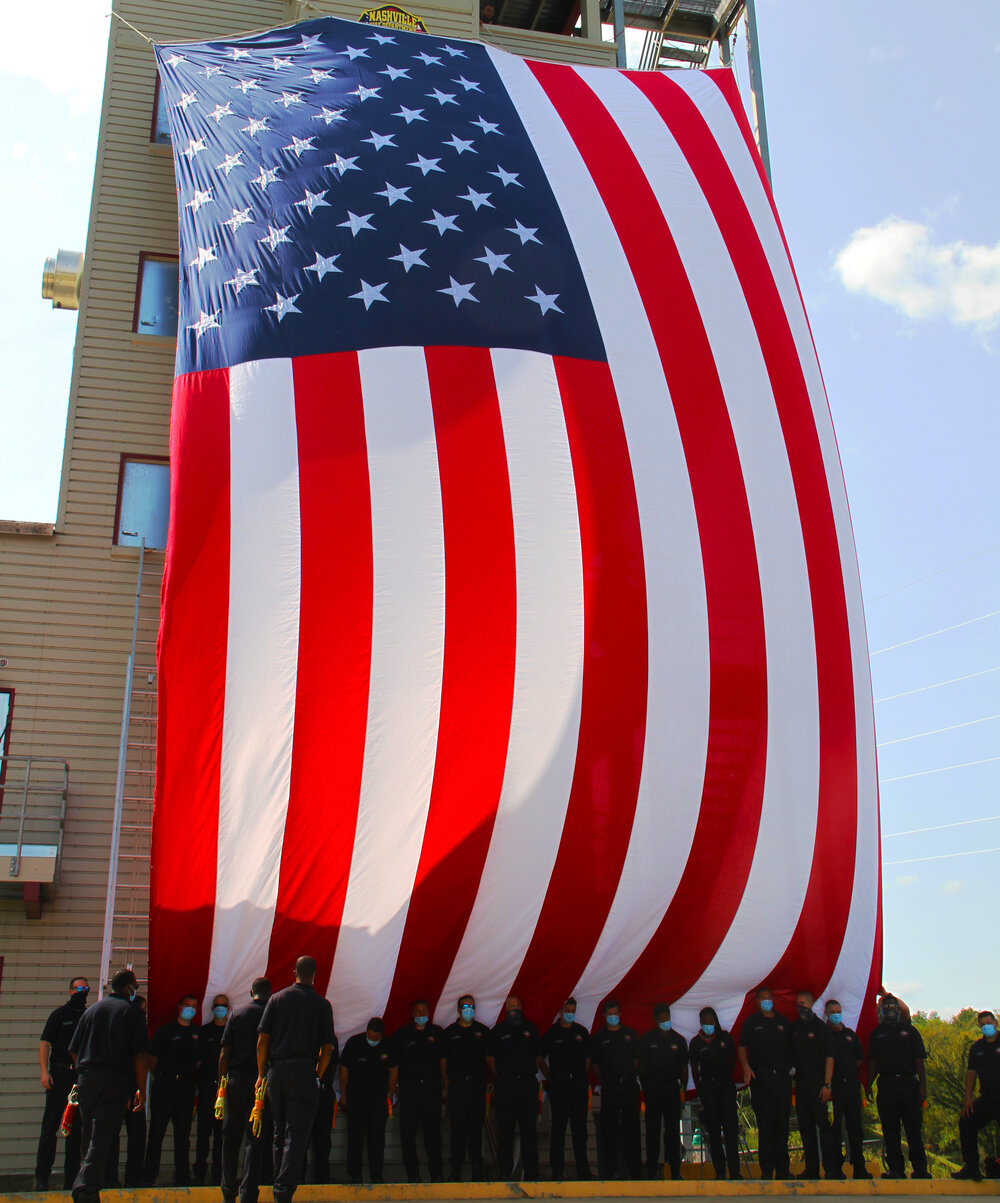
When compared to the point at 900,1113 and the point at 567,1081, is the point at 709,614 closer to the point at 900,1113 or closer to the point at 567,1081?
the point at 567,1081

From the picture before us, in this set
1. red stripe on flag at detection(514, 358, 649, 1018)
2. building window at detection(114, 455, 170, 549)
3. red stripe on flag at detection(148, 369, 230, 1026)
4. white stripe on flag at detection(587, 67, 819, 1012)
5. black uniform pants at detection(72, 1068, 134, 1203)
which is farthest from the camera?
building window at detection(114, 455, 170, 549)

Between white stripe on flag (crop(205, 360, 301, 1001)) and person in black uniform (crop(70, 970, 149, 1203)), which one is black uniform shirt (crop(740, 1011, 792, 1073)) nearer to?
white stripe on flag (crop(205, 360, 301, 1001))

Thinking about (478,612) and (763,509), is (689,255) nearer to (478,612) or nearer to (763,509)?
(763,509)

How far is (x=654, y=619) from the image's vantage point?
11.4 meters

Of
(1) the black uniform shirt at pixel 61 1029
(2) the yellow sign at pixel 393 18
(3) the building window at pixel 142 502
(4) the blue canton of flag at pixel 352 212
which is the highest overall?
(2) the yellow sign at pixel 393 18

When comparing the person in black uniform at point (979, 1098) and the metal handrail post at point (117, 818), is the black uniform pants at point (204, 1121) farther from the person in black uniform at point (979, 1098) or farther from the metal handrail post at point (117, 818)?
the person in black uniform at point (979, 1098)

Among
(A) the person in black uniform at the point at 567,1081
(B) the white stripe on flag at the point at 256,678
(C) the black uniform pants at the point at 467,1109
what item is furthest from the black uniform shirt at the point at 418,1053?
(B) the white stripe on flag at the point at 256,678

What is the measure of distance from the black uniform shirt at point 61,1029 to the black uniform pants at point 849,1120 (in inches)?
A: 278

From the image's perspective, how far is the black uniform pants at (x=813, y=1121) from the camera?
34.5ft

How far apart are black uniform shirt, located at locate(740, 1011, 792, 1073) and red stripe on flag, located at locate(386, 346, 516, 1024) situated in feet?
9.79

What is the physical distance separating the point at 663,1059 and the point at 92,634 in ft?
26.2

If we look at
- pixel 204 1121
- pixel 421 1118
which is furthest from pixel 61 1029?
pixel 421 1118

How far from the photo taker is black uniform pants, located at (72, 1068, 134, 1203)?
7340 mm

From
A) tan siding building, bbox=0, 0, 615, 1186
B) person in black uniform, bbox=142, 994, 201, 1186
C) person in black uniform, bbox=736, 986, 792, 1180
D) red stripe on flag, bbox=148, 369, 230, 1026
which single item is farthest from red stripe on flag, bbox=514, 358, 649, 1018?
tan siding building, bbox=0, 0, 615, 1186
